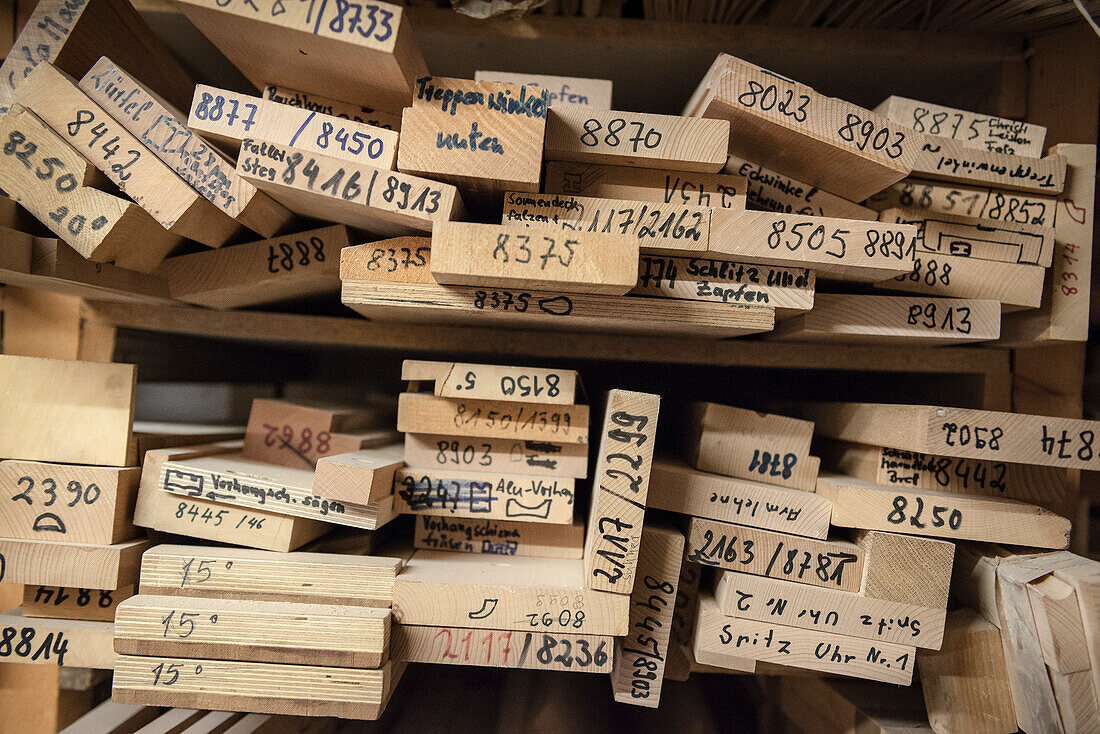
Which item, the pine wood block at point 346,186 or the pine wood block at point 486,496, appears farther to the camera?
the pine wood block at point 486,496

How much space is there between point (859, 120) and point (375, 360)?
163cm

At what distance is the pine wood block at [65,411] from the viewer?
37.4 inches

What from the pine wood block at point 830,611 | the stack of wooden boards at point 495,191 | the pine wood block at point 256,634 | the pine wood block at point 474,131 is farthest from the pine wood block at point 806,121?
the pine wood block at point 256,634

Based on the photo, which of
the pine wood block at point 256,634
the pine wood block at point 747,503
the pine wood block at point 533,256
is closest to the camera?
the pine wood block at point 533,256

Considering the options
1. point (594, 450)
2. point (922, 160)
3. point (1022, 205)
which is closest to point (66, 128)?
point (594, 450)

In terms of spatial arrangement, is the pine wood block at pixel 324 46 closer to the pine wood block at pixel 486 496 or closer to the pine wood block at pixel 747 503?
the pine wood block at pixel 486 496

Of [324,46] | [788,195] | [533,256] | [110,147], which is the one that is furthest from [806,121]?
[110,147]

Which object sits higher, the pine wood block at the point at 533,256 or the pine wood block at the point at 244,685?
the pine wood block at the point at 533,256

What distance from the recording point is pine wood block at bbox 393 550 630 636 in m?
0.87

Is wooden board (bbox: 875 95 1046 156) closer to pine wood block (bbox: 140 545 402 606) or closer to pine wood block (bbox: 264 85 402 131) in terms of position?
pine wood block (bbox: 264 85 402 131)

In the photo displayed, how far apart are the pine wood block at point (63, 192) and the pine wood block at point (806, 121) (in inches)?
38.4

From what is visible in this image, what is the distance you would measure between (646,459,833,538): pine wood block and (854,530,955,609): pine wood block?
93 millimetres

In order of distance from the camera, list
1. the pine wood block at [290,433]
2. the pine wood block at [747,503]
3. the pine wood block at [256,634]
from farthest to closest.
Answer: the pine wood block at [290,433] < the pine wood block at [747,503] < the pine wood block at [256,634]

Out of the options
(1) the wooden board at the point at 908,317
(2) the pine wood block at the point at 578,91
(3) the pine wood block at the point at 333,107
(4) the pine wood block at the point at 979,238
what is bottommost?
(1) the wooden board at the point at 908,317
